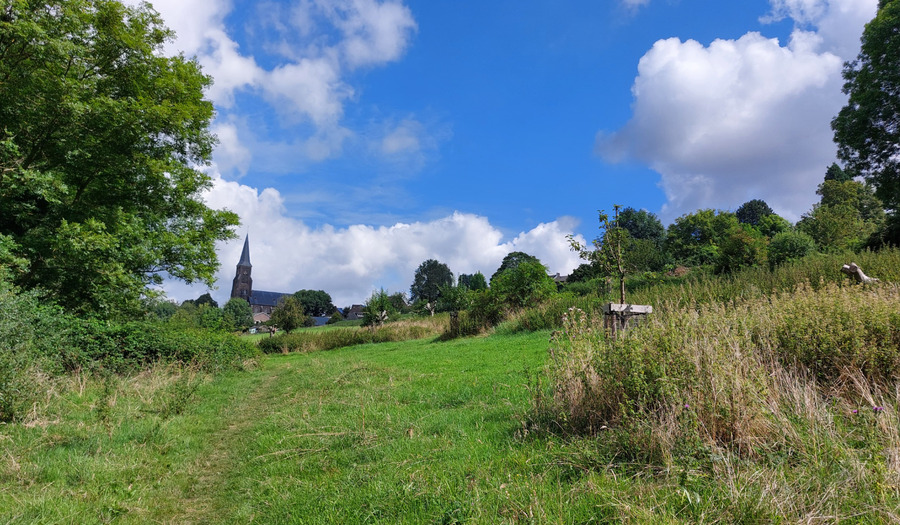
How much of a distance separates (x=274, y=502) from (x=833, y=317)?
6.41 metres

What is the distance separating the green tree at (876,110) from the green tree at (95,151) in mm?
32535

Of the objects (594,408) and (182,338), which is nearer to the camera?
(594,408)

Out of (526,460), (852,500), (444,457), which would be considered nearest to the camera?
(852,500)

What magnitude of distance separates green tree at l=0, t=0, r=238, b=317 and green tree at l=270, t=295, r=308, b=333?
2273 cm

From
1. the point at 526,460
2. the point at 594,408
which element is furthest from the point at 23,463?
the point at 594,408

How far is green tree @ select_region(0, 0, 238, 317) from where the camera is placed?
11945 mm

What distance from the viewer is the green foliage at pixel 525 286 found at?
2356 cm

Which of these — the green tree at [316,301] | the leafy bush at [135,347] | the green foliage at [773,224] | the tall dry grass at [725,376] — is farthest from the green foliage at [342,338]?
the green tree at [316,301]

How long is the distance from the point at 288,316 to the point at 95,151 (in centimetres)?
2643

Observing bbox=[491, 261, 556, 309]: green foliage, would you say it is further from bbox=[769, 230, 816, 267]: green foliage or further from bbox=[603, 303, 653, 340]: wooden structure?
bbox=[603, 303, 653, 340]: wooden structure

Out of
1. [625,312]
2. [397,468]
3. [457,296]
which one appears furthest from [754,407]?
[457,296]

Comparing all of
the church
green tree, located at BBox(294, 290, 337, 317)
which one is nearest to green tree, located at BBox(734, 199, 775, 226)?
green tree, located at BBox(294, 290, 337, 317)

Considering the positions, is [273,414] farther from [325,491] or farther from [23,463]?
[325,491]

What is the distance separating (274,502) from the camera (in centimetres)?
397
